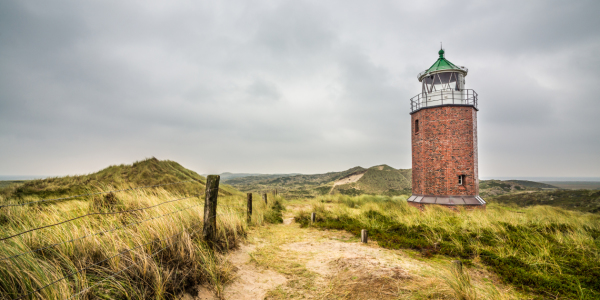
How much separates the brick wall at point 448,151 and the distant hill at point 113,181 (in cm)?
1269

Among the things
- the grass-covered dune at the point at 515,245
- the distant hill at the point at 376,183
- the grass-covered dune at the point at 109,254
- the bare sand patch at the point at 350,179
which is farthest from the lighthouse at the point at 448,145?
the bare sand patch at the point at 350,179

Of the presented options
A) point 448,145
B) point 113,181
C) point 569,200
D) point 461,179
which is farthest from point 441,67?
point 569,200

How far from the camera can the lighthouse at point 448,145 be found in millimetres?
13938

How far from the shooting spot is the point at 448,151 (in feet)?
46.2

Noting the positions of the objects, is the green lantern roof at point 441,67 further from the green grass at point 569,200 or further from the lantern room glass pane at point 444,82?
the green grass at point 569,200

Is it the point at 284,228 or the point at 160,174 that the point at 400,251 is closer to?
the point at 284,228

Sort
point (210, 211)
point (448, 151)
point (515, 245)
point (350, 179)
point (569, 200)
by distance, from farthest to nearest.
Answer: point (350, 179) → point (569, 200) → point (448, 151) → point (515, 245) → point (210, 211)

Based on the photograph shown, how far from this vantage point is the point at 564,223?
812 cm

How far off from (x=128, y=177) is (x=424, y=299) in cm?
1662

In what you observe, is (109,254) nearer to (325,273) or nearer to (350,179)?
(325,273)

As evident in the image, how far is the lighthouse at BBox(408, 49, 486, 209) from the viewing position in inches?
549

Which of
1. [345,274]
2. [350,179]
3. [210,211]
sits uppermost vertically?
[210,211]

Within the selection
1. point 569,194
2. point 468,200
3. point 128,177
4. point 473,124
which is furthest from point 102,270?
point 569,194

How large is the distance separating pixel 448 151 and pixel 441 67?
5.29 metres
